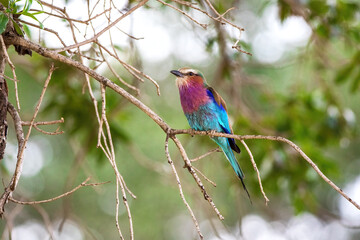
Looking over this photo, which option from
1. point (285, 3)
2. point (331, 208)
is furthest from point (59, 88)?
point (331, 208)

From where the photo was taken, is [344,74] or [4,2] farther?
[344,74]

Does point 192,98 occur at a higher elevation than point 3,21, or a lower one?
higher

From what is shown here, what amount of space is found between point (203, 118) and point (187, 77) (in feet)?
1.33

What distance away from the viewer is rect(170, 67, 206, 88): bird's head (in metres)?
4.54

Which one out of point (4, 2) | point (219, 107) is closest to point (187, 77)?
point (219, 107)

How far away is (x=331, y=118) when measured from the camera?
6.04 metres

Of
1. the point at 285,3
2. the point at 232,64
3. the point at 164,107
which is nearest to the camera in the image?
the point at 285,3

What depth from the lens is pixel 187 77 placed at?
456cm

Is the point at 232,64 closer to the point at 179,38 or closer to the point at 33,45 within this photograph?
the point at 33,45

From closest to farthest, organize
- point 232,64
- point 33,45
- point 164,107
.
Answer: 1. point 33,45
2. point 232,64
3. point 164,107

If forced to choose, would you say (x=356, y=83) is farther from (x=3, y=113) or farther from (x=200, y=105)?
(x=3, y=113)

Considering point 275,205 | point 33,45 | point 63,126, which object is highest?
point 275,205

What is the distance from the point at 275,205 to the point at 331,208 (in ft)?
8.95

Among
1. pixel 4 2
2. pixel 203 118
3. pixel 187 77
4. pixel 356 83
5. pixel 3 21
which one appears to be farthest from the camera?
pixel 356 83
